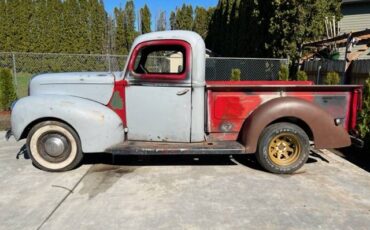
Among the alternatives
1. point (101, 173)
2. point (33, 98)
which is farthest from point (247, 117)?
point (33, 98)

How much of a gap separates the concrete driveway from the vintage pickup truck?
0.38 meters

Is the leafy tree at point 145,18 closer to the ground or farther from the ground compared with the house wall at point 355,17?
farther from the ground

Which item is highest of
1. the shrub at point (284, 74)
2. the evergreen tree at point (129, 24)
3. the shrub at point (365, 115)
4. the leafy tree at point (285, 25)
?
the evergreen tree at point (129, 24)

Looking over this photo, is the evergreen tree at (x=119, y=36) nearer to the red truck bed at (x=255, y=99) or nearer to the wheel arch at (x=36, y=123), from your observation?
the wheel arch at (x=36, y=123)

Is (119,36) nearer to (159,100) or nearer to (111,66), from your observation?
(111,66)

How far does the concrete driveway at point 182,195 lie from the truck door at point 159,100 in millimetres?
575

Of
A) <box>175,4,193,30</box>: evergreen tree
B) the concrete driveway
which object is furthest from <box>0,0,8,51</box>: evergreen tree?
the concrete driveway

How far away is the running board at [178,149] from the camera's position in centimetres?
536

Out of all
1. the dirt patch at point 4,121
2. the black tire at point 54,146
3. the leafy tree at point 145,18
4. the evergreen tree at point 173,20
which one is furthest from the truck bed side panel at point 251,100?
the evergreen tree at point 173,20

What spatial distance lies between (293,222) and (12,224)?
2.94m

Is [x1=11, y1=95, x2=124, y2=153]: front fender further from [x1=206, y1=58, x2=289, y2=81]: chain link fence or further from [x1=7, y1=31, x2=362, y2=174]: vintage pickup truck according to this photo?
[x1=206, y1=58, x2=289, y2=81]: chain link fence

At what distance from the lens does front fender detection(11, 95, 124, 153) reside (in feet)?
17.7

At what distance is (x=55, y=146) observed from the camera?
5.49 m

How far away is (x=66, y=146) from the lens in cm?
554
